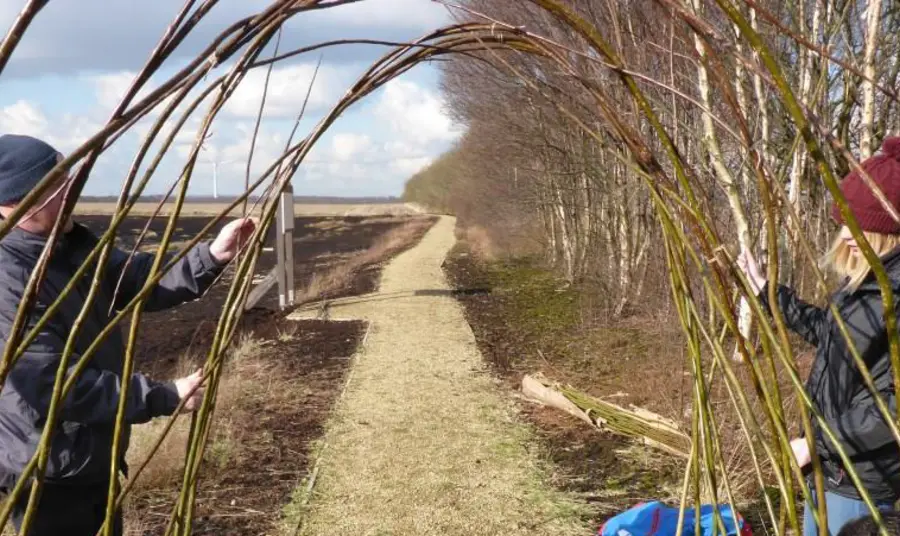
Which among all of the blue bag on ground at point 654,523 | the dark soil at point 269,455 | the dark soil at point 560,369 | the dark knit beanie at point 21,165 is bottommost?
the dark soil at point 560,369

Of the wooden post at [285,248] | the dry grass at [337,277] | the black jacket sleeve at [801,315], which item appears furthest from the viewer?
the dry grass at [337,277]

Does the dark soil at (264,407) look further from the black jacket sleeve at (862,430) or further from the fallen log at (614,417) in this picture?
the fallen log at (614,417)

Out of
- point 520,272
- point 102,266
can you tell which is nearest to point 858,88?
point 102,266

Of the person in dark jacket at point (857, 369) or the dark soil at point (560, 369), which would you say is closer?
the person in dark jacket at point (857, 369)

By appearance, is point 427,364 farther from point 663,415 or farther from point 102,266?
point 102,266

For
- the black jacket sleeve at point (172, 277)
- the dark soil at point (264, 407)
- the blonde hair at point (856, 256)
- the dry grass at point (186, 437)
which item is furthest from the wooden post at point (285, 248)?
the blonde hair at point (856, 256)

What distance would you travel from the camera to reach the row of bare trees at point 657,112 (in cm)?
202

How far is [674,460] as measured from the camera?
4.93 meters

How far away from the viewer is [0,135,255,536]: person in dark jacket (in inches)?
78.5

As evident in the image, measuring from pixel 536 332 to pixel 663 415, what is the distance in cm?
433

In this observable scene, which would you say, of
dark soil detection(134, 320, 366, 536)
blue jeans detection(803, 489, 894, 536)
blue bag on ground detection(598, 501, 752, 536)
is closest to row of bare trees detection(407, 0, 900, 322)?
blue jeans detection(803, 489, 894, 536)

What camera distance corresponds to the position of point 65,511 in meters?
2.12

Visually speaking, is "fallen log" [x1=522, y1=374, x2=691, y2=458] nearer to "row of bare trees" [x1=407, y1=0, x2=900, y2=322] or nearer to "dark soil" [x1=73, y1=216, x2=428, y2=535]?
"row of bare trees" [x1=407, y1=0, x2=900, y2=322]

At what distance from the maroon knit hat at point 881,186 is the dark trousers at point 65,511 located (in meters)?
1.90
